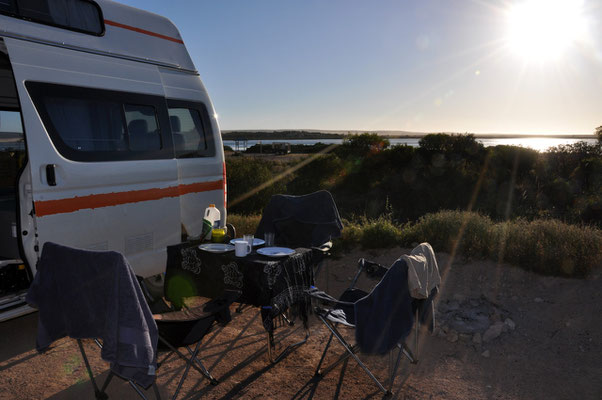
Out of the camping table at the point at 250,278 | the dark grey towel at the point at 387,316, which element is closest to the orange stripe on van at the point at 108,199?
the camping table at the point at 250,278

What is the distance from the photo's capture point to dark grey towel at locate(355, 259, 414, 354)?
2879mm

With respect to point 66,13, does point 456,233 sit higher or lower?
lower

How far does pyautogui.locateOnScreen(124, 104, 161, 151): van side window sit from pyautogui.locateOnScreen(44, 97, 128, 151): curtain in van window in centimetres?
9

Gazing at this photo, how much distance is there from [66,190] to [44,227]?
34cm

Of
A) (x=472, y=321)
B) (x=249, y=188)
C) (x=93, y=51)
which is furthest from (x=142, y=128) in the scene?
(x=249, y=188)

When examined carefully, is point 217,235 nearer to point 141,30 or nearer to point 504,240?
point 141,30

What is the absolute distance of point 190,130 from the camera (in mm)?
5109

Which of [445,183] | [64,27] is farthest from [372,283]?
[445,183]

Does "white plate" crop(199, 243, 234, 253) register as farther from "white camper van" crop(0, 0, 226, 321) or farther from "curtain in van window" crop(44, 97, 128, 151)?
"curtain in van window" crop(44, 97, 128, 151)

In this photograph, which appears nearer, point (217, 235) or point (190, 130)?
point (217, 235)

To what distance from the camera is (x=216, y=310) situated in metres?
2.98

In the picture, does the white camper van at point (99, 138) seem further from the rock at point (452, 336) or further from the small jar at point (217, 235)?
the rock at point (452, 336)

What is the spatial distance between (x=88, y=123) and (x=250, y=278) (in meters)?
Result: 2.05

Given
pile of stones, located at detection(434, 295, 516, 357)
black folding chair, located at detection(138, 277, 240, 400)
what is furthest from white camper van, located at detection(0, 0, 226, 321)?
pile of stones, located at detection(434, 295, 516, 357)
